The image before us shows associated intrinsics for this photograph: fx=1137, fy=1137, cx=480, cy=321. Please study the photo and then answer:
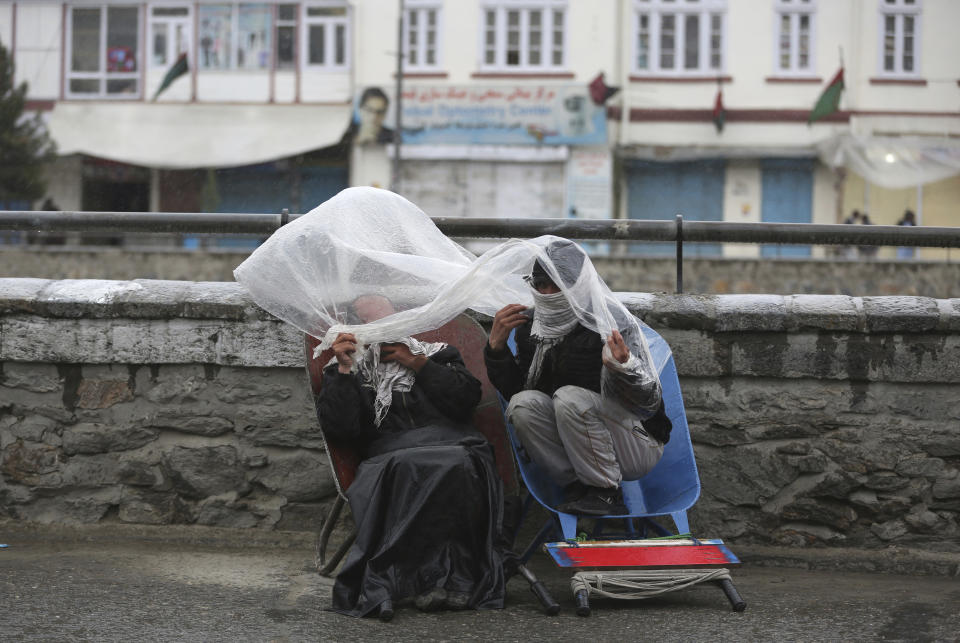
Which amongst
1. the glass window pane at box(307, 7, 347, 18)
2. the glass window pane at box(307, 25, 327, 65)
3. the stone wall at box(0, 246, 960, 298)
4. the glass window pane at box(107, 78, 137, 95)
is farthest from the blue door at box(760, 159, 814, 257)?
the glass window pane at box(107, 78, 137, 95)

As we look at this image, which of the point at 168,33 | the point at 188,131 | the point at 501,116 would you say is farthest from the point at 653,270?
the point at 168,33

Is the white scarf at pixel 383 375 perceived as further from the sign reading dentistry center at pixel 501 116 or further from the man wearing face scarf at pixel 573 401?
the sign reading dentistry center at pixel 501 116

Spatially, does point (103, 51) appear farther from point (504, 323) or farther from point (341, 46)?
→ point (504, 323)

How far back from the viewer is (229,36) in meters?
26.4

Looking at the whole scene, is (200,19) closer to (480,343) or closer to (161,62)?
(161,62)

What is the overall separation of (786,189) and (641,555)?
22626 mm

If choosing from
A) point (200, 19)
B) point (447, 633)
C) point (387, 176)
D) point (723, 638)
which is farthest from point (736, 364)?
point (200, 19)

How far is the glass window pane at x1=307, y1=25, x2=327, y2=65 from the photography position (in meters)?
25.9

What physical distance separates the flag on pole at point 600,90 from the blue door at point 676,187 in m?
1.60

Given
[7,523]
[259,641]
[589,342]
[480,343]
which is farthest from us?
[7,523]

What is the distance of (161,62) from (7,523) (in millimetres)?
23315

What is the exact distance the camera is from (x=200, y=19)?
26391 mm

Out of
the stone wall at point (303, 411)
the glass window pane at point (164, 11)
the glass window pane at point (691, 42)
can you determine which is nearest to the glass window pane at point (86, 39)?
the glass window pane at point (164, 11)

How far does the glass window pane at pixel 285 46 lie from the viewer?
26.0 m
